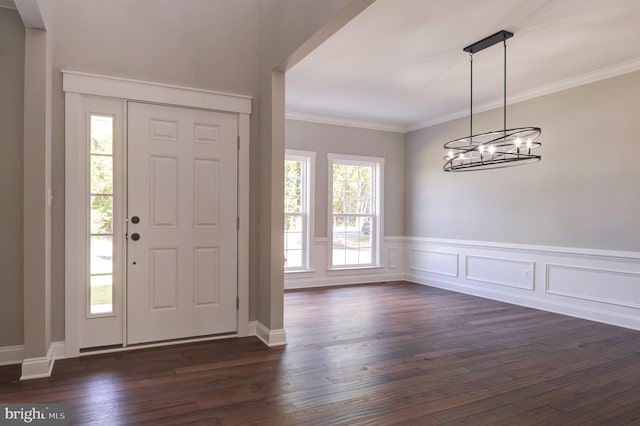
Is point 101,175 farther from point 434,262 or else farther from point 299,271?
point 434,262

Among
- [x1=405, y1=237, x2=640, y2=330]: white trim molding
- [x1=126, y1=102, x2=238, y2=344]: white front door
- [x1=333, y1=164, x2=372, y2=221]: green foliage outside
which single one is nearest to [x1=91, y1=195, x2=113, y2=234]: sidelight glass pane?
[x1=126, y1=102, x2=238, y2=344]: white front door

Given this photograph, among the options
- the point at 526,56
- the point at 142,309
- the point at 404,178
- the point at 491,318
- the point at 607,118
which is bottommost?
the point at 491,318

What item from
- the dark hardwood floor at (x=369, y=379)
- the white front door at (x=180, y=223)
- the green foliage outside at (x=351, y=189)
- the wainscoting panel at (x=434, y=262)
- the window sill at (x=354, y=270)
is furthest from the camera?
the green foliage outside at (x=351, y=189)

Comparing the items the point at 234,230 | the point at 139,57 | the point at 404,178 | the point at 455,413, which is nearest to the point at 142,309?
the point at 234,230

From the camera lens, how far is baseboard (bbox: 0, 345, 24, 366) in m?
2.98

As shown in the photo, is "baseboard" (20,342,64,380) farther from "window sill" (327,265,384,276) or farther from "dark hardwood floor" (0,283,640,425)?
"window sill" (327,265,384,276)

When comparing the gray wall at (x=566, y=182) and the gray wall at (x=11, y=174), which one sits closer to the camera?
the gray wall at (x=11, y=174)

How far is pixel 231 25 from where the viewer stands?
12.2 feet

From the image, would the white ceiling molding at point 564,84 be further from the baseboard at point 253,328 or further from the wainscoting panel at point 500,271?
the baseboard at point 253,328

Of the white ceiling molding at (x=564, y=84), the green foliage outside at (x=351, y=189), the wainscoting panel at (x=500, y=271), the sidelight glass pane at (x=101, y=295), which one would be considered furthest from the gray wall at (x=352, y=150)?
the sidelight glass pane at (x=101, y=295)

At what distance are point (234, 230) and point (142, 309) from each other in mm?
1060

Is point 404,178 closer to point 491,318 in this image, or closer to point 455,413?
point 491,318

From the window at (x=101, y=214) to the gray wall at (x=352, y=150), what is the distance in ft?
10.6

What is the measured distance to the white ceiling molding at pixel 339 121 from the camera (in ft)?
20.8
